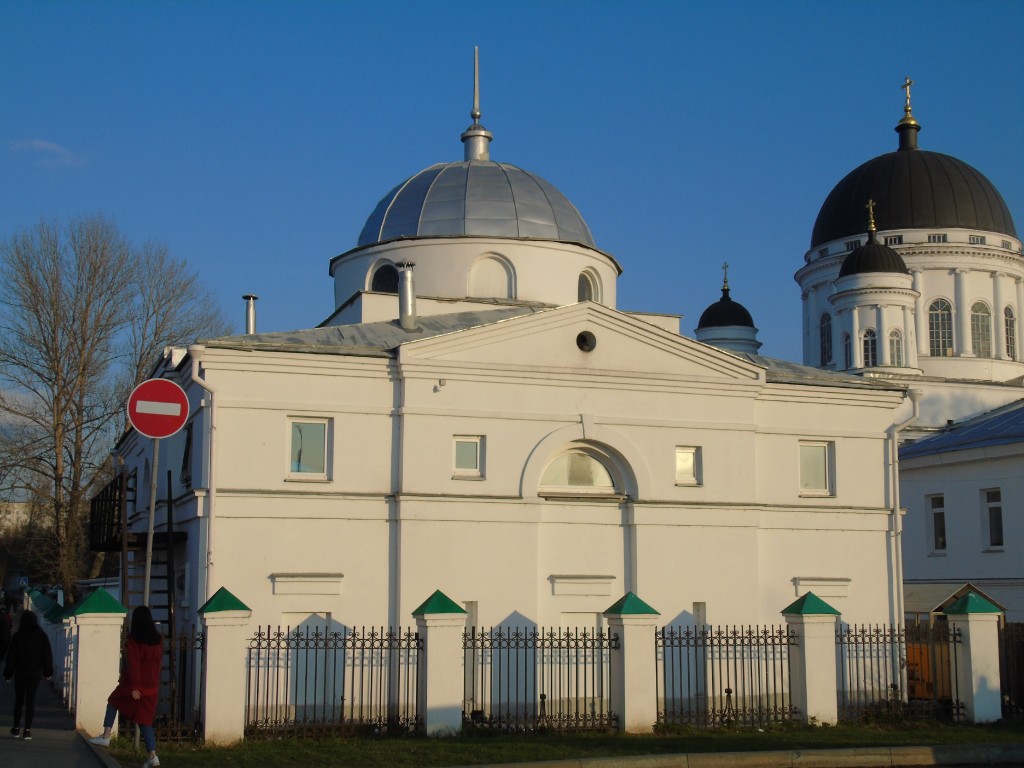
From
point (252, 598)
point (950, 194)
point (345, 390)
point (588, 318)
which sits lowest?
point (252, 598)

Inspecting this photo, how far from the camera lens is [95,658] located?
14.8 m

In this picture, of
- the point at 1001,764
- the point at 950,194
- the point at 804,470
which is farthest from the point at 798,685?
the point at 950,194

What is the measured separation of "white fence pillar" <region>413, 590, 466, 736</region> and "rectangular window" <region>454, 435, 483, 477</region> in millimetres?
4266

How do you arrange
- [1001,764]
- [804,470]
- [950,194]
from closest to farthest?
[1001,764]
[804,470]
[950,194]

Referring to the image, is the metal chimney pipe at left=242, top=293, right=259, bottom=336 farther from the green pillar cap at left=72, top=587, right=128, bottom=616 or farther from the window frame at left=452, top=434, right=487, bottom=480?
the green pillar cap at left=72, top=587, right=128, bottom=616

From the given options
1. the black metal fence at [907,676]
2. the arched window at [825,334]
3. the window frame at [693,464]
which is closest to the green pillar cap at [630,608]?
the black metal fence at [907,676]

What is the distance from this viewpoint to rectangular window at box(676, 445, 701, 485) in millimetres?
21406

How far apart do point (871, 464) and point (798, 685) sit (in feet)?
20.6

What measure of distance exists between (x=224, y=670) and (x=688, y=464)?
31.1ft

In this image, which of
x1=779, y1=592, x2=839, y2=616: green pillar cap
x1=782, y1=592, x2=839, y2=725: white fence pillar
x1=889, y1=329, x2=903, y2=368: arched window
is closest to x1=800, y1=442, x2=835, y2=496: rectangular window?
x1=779, y1=592, x2=839, y2=616: green pillar cap

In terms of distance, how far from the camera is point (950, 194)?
55.7 meters

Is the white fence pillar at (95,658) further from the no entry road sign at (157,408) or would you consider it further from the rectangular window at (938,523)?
the rectangular window at (938,523)

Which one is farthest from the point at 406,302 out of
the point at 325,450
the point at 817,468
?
the point at 817,468

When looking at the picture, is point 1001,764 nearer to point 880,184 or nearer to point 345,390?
point 345,390
